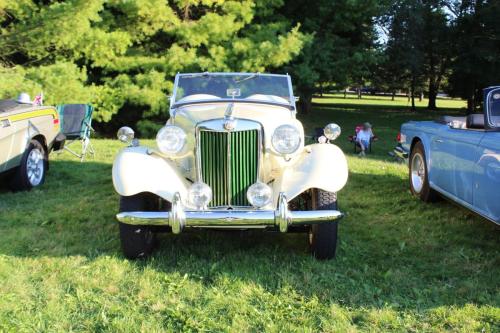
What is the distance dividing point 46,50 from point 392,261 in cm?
1131

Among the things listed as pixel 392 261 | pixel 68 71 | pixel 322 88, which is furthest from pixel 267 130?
pixel 322 88

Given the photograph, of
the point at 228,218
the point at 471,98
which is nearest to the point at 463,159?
the point at 228,218

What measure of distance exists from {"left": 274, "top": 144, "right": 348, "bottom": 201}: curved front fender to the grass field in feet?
1.89

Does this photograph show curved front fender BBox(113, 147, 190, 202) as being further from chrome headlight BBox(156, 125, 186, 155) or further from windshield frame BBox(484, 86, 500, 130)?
windshield frame BBox(484, 86, 500, 130)

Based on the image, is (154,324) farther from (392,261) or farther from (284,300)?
(392,261)

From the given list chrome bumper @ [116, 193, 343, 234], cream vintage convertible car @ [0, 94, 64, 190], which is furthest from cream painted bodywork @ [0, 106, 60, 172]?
chrome bumper @ [116, 193, 343, 234]

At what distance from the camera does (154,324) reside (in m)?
3.21

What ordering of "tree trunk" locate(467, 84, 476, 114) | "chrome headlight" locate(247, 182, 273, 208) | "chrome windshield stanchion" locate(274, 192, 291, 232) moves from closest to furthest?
1. "chrome windshield stanchion" locate(274, 192, 291, 232)
2. "chrome headlight" locate(247, 182, 273, 208)
3. "tree trunk" locate(467, 84, 476, 114)

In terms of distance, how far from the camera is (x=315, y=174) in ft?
13.8

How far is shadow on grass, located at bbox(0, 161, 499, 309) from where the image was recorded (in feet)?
12.5

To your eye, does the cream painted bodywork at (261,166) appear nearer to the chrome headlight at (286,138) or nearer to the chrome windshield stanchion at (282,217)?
the chrome headlight at (286,138)

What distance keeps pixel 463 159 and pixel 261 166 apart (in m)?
2.05

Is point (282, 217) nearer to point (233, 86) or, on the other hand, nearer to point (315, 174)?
point (315, 174)

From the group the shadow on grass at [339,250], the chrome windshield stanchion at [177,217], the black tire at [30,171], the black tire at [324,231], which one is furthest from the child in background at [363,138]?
the chrome windshield stanchion at [177,217]
